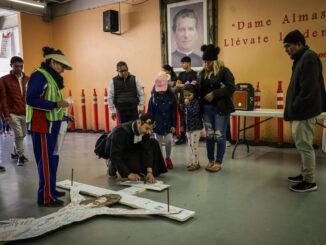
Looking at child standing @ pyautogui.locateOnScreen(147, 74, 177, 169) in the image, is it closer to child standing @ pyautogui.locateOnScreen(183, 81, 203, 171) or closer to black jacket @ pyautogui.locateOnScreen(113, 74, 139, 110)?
child standing @ pyautogui.locateOnScreen(183, 81, 203, 171)

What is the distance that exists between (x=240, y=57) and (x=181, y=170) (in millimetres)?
2687

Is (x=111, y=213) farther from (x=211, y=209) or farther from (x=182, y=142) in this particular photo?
(x=182, y=142)

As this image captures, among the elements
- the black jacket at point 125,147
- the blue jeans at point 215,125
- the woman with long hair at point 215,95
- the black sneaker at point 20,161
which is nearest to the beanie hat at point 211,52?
the woman with long hair at point 215,95

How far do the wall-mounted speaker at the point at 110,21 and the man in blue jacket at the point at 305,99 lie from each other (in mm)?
4653

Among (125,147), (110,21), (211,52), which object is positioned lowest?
(125,147)

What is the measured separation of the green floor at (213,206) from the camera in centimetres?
211

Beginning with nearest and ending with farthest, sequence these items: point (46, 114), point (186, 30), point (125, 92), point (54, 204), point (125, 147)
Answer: point (46, 114), point (54, 204), point (125, 147), point (125, 92), point (186, 30)

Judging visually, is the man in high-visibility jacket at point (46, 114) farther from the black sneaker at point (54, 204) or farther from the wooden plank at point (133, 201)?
the wooden plank at point (133, 201)

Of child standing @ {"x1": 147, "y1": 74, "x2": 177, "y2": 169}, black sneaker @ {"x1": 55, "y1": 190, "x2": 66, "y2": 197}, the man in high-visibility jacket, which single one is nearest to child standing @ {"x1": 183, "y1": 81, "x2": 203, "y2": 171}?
child standing @ {"x1": 147, "y1": 74, "x2": 177, "y2": 169}

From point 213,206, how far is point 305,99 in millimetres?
1248

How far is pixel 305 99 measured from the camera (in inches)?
107

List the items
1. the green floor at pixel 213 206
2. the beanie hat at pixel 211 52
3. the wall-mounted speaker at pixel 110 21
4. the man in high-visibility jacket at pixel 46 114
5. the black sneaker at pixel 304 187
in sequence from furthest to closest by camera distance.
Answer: the wall-mounted speaker at pixel 110 21
the beanie hat at pixel 211 52
the black sneaker at pixel 304 187
the man in high-visibility jacket at pixel 46 114
the green floor at pixel 213 206

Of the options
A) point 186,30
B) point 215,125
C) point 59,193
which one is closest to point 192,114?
point 215,125

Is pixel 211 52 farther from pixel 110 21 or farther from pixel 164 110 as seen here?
pixel 110 21
